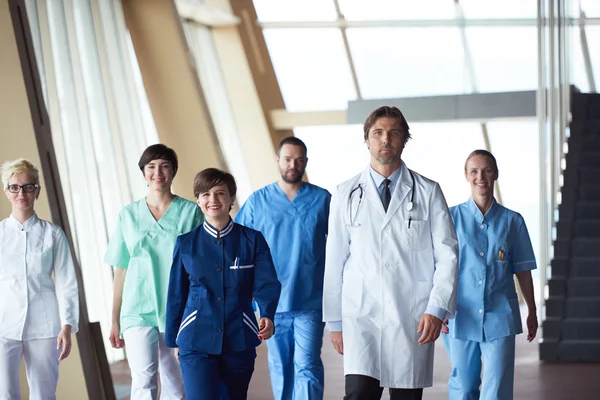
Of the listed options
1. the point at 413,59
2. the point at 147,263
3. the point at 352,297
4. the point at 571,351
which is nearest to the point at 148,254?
the point at 147,263

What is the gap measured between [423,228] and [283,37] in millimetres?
8702

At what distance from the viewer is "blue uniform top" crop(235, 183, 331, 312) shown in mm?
4129

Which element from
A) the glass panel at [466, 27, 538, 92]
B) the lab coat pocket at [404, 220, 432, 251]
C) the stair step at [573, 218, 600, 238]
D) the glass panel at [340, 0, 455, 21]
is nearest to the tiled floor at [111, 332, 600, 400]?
the stair step at [573, 218, 600, 238]

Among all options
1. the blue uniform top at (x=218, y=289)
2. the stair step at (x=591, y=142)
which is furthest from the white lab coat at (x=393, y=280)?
the stair step at (x=591, y=142)

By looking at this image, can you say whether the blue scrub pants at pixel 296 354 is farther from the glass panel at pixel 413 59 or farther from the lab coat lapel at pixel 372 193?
the glass panel at pixel 413 59

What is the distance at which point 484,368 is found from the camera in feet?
12.3

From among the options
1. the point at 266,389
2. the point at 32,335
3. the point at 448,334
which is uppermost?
the point at 32,335

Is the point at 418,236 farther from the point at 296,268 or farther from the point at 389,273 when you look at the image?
the point at 296,268

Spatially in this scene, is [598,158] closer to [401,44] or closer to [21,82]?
[401,44]

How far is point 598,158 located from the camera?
26.4 ft

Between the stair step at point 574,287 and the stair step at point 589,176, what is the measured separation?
1.19 meters

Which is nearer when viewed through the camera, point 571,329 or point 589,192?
point 571,329

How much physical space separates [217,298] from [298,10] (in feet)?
28.7

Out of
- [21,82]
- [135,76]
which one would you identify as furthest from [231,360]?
[135,76]
